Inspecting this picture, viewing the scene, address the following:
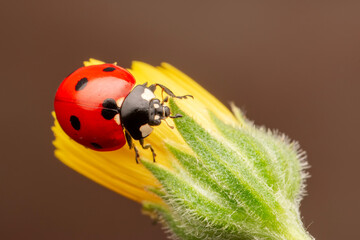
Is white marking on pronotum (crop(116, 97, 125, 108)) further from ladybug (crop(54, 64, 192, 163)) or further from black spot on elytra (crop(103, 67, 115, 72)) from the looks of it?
black spot on elytra (crop(103, 67, 115, 72))

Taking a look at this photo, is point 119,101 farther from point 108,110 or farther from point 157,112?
point 157,112

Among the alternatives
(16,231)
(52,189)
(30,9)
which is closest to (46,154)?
(52,189)

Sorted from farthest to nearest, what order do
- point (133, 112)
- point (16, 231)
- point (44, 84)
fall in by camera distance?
point (44, 84)
point (16, 231)
point (133, 112)

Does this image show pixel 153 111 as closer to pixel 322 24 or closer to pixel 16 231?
pixel 16 231

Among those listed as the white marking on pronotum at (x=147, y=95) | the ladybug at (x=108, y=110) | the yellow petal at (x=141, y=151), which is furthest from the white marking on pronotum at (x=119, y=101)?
the yellow petal at (x=141, y=151)

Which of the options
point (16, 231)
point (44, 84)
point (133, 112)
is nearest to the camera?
point (133, 112)

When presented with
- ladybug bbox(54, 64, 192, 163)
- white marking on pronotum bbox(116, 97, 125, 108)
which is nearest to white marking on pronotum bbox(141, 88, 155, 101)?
ladybug bbox(54, 64, 192, 163)
